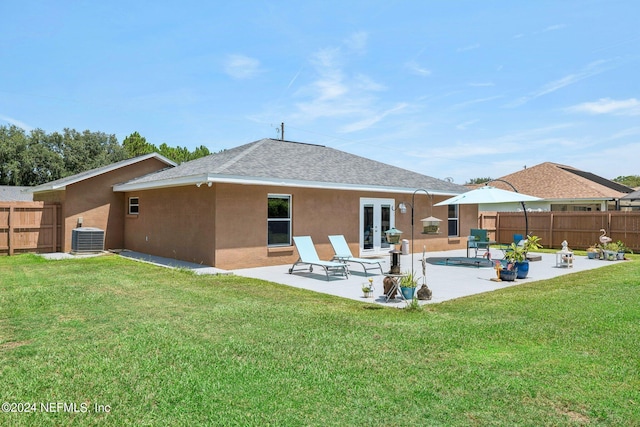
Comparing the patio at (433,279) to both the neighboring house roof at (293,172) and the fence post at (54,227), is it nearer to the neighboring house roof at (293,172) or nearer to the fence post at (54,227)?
the neighboring house roof at (293,172)

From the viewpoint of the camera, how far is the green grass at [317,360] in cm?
332

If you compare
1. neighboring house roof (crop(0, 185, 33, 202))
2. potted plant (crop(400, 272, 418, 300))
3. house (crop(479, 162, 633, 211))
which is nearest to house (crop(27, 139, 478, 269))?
potted plant (crop(400, 272, 418, 300))

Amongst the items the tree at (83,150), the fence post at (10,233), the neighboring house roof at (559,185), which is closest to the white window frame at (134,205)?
the fence post at (10,233)

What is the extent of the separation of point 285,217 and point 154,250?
551 centimetres

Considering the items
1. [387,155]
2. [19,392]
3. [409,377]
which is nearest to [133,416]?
[19,392]

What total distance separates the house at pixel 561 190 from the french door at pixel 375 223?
11.5m

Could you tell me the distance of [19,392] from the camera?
143 inches

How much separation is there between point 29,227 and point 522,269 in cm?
1693

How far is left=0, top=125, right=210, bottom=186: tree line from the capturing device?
39438 millimetres

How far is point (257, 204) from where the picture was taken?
12.9 meters

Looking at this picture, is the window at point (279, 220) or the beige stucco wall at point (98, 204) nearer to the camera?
the window at point (279, 220)

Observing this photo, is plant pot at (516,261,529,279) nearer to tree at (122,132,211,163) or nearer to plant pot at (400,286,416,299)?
plant pot at (400,286,416,299)

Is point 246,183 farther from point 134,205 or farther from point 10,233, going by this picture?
point 10,233

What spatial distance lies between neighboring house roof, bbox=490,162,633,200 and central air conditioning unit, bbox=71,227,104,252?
25.5 m
